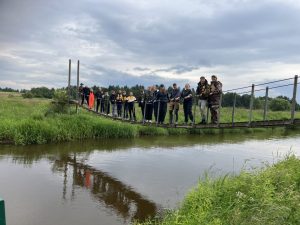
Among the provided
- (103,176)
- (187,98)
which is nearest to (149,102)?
(187,98)

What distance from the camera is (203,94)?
1145 centimetres

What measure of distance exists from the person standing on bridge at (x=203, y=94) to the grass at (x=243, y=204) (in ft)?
9.20

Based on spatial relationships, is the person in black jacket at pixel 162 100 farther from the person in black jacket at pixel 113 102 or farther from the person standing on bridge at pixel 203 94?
the person in black jacket at pixel 113 102

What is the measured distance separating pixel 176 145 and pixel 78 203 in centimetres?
1267

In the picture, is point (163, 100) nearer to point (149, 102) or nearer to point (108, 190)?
point (149, 102)

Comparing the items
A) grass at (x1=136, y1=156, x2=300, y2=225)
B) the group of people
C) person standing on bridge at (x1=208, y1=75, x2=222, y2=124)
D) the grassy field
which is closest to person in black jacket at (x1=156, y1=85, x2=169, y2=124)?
the group of people

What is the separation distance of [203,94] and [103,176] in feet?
16.6

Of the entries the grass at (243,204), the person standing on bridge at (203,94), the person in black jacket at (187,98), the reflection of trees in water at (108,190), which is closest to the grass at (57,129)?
the reflection of trees in water at (108,190)

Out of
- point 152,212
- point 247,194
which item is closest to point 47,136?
point 152,212

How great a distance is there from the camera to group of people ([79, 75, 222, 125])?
11203 millimetres

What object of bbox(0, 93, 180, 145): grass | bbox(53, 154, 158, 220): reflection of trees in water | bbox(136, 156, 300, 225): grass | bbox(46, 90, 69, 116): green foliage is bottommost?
bbox(53, 154, 158, 220): reflection of trees in water

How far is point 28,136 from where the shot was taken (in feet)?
60.7

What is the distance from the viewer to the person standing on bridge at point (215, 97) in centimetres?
1098

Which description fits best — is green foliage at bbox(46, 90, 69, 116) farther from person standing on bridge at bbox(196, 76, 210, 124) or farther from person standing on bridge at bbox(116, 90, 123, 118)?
person standing on bridge at bbox(196, 76, 210, 124)
